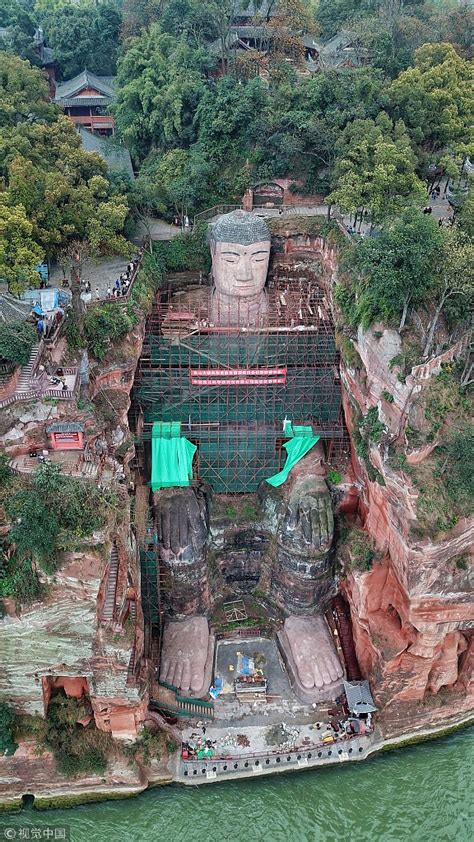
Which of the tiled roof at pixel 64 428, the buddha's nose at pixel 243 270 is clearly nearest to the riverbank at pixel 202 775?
the tiled roof at pixel 64 428

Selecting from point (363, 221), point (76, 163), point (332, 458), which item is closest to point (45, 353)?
point (76, 163)

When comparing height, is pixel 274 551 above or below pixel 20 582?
below

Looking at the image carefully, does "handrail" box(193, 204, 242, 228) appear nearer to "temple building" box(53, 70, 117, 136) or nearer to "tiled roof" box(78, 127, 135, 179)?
"tiled roof" box(78, 127, 135, 179)

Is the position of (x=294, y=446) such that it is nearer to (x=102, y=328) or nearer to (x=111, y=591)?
(x=102, y=328)

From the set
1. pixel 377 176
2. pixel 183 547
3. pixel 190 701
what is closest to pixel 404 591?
pixel 183 547

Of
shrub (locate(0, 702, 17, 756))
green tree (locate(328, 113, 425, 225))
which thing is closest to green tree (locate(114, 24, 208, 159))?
green tree (locate(328, 113, 425, 225))

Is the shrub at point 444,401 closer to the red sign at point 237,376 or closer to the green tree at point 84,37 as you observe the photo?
the red sign at point 237,376
